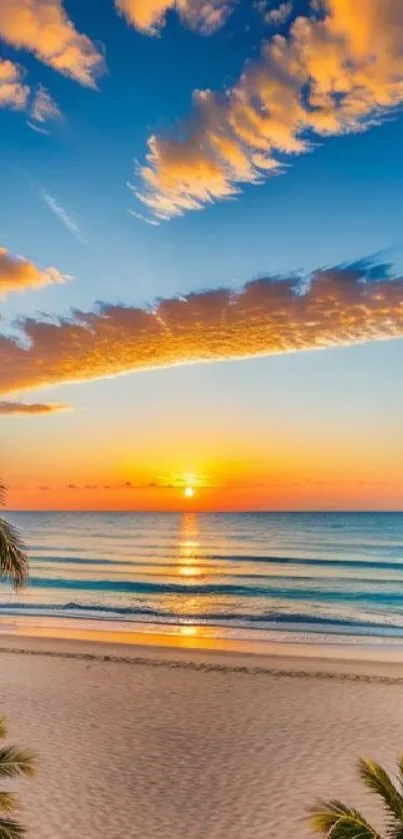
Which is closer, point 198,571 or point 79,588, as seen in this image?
point 79,588

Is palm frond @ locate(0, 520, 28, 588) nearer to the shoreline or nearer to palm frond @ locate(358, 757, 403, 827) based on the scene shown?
palm frond @ locate(358, 757, 403, 827)

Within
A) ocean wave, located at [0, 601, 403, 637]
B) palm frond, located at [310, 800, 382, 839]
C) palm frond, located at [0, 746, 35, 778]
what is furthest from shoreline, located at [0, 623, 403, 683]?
palm frond, located at [310, 800, 382, 839]

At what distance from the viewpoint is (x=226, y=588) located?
4259cm

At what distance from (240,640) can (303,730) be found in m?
10.6

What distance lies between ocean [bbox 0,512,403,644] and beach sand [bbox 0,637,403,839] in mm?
7302

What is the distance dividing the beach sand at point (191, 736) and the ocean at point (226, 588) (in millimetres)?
7302

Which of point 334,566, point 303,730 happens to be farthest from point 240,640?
point 334,566

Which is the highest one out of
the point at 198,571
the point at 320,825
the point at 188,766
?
the point at 198,571

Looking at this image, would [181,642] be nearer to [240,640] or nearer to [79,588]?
[240,640]

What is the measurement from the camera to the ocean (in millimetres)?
28828

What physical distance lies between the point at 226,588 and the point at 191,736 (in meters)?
29.4

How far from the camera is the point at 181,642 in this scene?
2372 centimetres

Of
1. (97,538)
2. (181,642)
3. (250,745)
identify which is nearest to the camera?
(250,745)

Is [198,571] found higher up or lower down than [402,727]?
higher up
